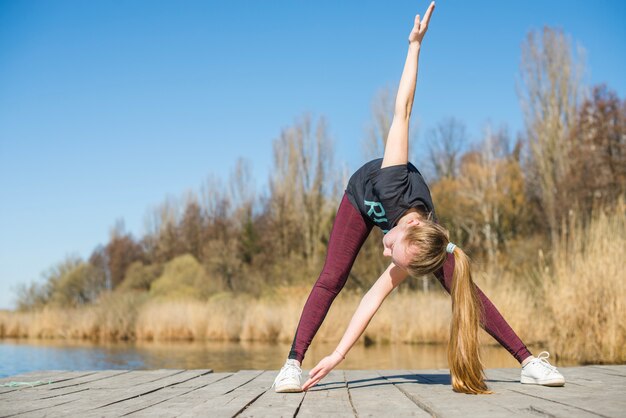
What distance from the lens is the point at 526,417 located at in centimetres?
203

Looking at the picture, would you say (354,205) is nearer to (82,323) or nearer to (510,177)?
(82,323)

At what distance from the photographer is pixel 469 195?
29.8 meters

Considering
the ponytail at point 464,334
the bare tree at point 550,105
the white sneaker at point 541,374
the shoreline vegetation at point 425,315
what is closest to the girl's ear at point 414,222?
the ponytail at point 464,334

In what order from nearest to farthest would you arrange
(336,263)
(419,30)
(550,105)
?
(419,30), (336,263), (550,105)

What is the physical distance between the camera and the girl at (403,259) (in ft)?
9.23

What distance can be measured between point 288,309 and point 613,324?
794cm

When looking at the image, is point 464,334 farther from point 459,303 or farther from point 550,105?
point 550,105

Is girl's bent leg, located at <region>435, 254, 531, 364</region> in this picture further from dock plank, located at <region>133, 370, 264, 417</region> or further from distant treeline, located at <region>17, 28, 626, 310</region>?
distant treeline, located at <region>17, 28, 626, 310</region>

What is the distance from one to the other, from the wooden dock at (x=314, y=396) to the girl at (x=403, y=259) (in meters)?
0.12

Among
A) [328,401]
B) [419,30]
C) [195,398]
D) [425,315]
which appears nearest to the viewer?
[328,401]

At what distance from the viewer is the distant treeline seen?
23625 millimetres

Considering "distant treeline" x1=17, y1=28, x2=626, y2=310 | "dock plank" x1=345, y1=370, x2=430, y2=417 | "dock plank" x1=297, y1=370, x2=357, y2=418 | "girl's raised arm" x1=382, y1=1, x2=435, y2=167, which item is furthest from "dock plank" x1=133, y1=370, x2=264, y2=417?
Answer: "distant treeline" x1=17, y1=28, x2=626, y2=310

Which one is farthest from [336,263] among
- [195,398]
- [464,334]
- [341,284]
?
[195,398]

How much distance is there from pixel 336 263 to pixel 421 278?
3636mm
